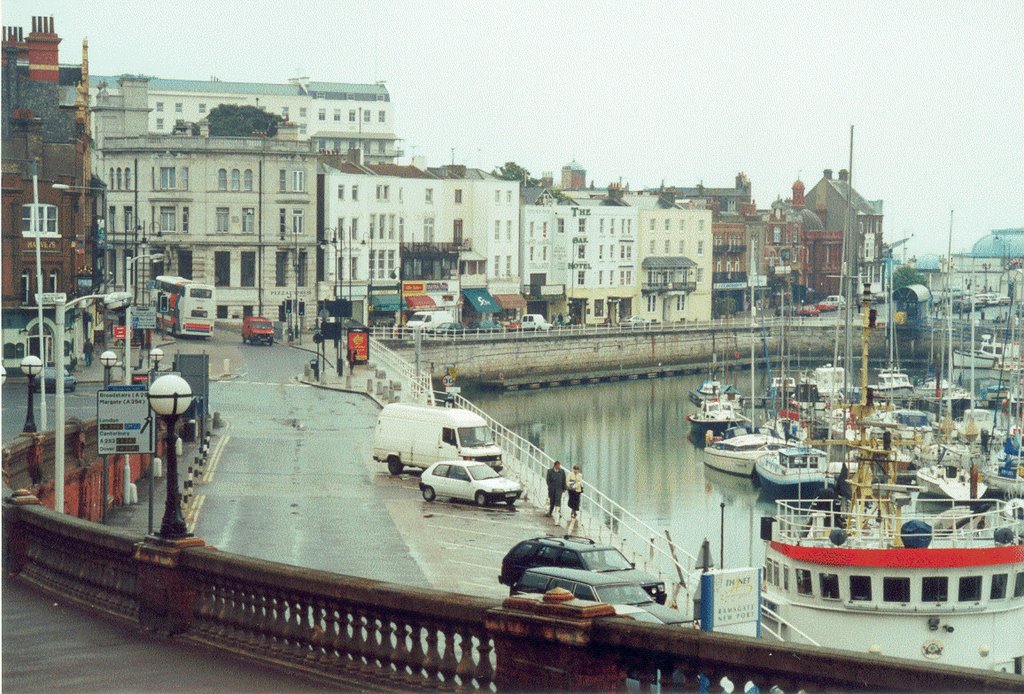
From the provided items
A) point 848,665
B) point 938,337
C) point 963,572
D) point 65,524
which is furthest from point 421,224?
point 848,665

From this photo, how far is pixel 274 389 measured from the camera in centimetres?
6919

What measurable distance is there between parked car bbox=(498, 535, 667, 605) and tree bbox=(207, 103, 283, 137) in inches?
4342

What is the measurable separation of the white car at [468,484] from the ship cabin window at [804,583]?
1184 cm

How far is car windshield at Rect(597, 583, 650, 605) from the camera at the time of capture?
22.6 metres

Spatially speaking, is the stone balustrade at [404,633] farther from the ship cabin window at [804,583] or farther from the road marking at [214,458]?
the road marking at [214,458]

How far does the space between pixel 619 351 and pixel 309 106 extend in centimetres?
6476

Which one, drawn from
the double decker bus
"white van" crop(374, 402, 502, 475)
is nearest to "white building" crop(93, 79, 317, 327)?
the double decker bus

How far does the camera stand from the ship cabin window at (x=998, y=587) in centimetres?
2903

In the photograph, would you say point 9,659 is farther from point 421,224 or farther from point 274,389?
point 421,224

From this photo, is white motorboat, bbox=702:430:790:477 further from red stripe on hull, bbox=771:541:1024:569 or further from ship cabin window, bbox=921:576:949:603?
ship cabin window, bbox=921:576:949:603

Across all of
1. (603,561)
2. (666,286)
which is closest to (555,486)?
(603,561)

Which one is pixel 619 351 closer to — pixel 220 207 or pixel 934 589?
pixel 220 207

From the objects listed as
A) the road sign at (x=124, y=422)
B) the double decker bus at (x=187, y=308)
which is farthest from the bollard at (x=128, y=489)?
the double decker bus at (x=187, y=308)

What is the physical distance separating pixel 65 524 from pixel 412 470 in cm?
3091
